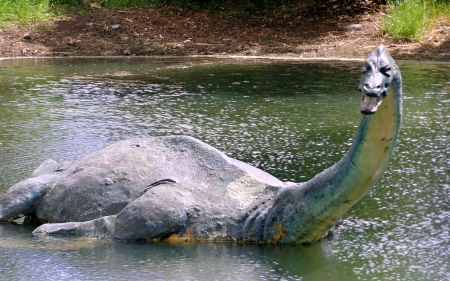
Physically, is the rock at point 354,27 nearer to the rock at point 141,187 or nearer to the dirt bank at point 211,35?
the dirt bank at point 211,35

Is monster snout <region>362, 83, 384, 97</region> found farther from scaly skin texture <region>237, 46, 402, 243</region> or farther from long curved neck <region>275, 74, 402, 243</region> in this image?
long curved neck <region>275, 74, 402, 243</region>

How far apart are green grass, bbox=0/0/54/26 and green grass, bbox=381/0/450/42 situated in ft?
23.6

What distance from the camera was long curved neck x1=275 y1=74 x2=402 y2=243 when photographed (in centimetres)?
332

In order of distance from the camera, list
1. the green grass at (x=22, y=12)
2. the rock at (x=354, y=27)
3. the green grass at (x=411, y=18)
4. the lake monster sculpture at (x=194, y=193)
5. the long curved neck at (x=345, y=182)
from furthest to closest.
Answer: the green grass at (x=22, y=12), the rock at (x=354, y=27), the green grass at (x=411, y=18), the lake monster sculpture at (x=194, y=193), the long curved neck at (x=345, y=182)

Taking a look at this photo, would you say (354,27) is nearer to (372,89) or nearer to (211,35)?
(211,35)

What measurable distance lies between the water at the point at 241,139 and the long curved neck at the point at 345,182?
0.54 feet

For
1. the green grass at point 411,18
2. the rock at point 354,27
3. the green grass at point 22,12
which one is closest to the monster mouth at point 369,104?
the green grass at point 411,18

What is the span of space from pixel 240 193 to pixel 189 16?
42.1ft

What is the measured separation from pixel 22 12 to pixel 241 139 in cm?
1010

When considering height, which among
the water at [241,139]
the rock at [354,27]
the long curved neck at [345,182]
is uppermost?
the rock at [354,27]

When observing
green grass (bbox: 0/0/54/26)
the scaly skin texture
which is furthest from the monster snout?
green grass (bbox: 0/0/54/26)

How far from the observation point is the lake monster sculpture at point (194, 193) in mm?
3482

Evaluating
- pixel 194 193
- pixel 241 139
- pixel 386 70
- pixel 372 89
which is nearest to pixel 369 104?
pixel 372 89

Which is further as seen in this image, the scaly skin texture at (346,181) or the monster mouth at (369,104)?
the scaly skin texture at (346,181)
